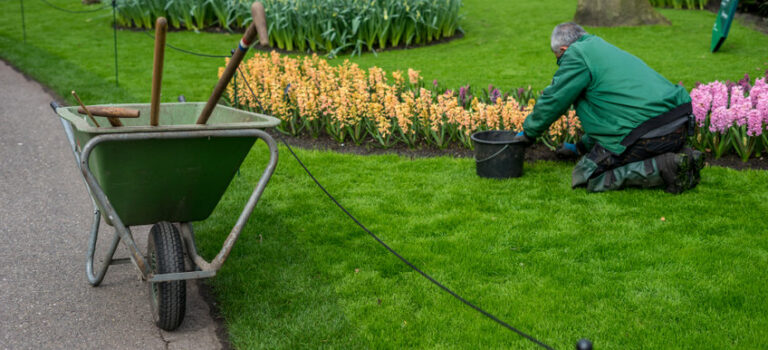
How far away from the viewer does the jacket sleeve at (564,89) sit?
453 centimetres

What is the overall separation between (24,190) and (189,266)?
206cm

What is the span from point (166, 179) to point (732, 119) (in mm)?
4182

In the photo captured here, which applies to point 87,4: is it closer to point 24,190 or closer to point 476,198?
point 24,190

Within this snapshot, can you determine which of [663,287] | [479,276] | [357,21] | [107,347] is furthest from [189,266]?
[357,21]

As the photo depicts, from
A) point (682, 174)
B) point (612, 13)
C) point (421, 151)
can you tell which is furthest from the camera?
point (612, 13)

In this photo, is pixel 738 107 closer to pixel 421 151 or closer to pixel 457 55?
pixel 421 151

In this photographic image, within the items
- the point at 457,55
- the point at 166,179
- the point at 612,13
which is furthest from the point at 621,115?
the point at 612,13

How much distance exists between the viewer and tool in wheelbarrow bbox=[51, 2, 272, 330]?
2.60m

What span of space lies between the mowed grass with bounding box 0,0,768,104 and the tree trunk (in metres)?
0.23

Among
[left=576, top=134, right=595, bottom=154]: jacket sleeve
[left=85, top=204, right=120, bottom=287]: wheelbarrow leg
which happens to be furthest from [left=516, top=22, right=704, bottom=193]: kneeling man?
[left=85, top=204, right=120, bottom=287]: wheelbarrow leg

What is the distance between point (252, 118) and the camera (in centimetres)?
318

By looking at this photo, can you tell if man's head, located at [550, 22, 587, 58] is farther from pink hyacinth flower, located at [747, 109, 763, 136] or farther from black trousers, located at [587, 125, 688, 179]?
pink hyacinth flower, located at [747, 109, 763, 136]

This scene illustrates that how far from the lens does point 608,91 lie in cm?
454

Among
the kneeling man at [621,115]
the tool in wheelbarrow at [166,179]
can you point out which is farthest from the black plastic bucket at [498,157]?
the tool in wheelbarrow at [166,179]
